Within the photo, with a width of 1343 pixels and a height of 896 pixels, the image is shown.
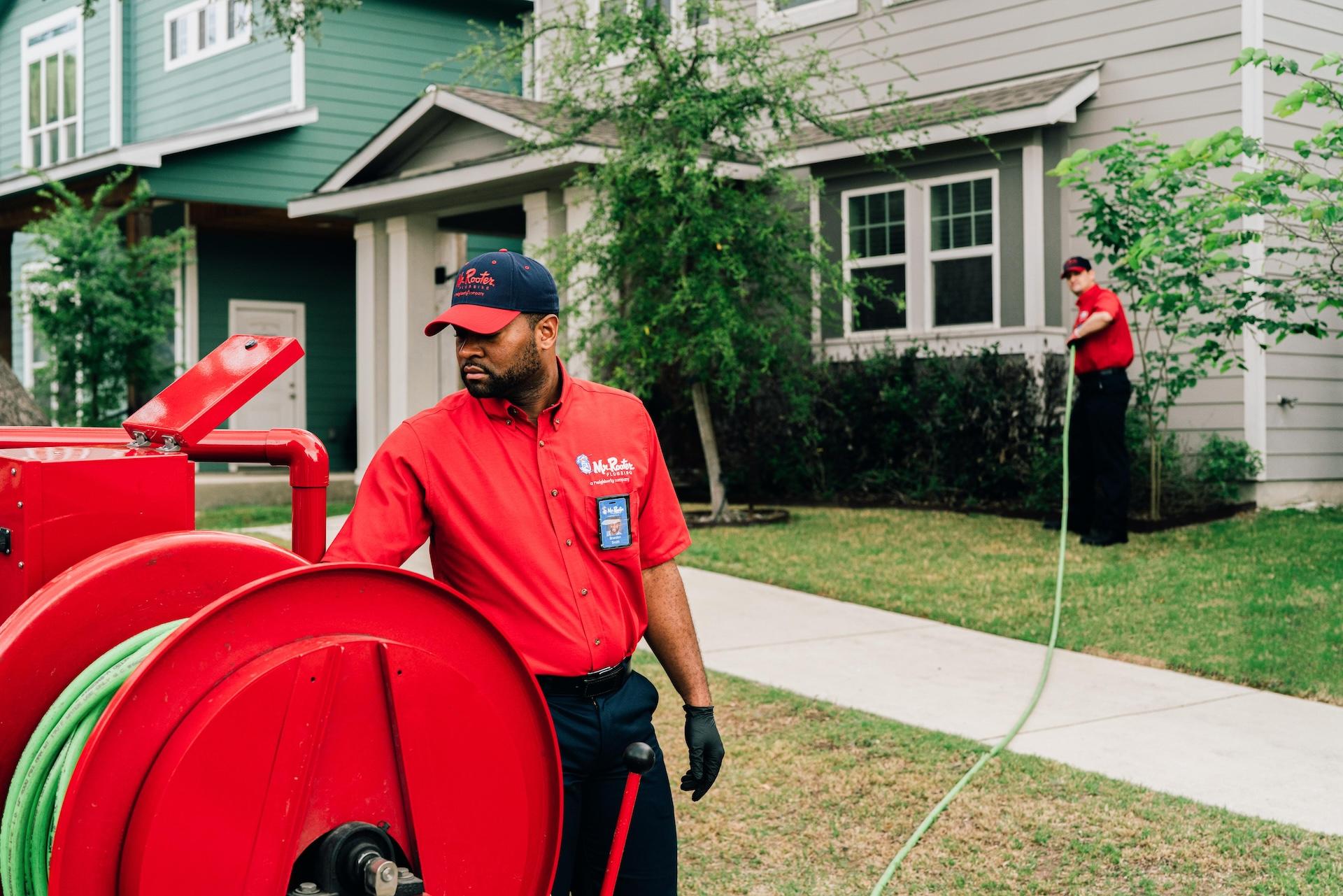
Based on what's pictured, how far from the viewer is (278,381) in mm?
18828

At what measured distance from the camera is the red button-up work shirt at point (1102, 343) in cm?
996

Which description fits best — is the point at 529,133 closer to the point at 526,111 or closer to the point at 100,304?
the point at 526,111

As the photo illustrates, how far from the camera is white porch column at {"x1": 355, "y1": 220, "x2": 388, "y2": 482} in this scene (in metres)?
15.8

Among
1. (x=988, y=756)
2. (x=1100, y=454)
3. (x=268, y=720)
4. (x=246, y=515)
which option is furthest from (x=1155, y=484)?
(x=268, y=720)

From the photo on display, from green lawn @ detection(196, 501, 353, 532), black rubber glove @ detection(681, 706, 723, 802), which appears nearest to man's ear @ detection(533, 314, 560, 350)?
black rubber glove @ detection(681, 706, 723, 802)

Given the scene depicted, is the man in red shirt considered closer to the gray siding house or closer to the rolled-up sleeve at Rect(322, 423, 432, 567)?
the gray siding house

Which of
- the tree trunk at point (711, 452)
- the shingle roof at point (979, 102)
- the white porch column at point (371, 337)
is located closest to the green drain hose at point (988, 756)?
the tree trunk at point (711, 452)

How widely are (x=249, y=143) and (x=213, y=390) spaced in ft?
49.4

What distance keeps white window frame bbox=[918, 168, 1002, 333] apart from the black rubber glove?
10185 millimetres

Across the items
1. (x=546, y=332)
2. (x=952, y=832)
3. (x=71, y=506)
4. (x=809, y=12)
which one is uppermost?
(x=809, y=12)

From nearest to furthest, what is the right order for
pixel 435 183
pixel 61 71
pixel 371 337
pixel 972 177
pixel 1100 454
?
pixel 1100 454
pixel 972 177
pixel 435 183
pixel 371 337
pixel 61 71

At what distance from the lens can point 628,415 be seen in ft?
10.0

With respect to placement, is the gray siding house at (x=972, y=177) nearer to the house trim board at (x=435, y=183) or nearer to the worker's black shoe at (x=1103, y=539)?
the house trim board at (x=435, y=183)

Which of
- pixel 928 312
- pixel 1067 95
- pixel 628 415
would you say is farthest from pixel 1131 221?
pixel 628 415
